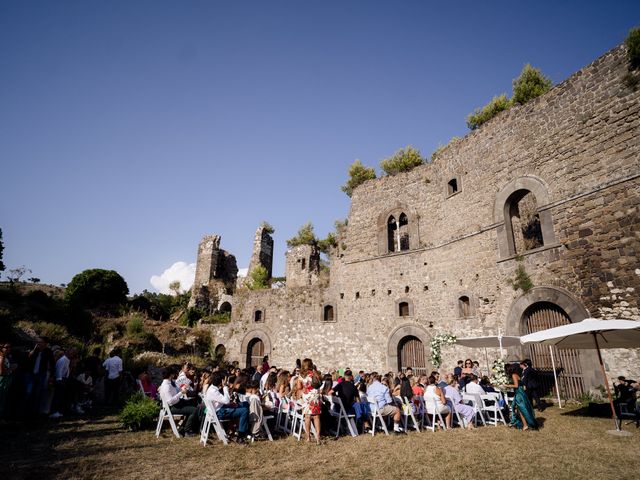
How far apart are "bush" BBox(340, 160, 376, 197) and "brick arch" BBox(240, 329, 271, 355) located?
8815mm

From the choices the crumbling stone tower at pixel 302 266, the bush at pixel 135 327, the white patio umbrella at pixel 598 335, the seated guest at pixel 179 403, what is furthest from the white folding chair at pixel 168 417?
the crumbling stone tower at pixel 302 266

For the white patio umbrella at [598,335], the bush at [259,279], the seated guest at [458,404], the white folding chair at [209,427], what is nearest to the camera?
the white folding chair at [209,427]

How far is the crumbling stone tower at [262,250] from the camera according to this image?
27.5m

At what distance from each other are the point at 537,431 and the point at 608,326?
8.29 feet

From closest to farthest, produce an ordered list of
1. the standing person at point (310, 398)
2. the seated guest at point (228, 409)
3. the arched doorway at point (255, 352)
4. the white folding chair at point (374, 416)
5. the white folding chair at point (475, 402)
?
the seated guest at point (228, 409) → the standing person at point (310, 398) → the white folding chair at point (374, 416) → the white folding chair at point (475, 402) → the arched doorway at point (255, 352)

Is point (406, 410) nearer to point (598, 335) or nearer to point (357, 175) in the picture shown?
point (598, 335)

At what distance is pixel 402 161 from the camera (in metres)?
17.5

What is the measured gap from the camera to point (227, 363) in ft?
64.4

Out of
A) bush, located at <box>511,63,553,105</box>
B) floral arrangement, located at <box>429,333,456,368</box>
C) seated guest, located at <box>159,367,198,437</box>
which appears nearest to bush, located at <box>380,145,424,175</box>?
bush, located at <box>511,63,553,105</box>

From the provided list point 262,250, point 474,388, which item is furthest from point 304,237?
point 474,388

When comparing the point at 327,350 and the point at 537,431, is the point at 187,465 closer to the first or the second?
the point at 537,431

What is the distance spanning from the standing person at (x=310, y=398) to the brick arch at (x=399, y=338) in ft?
25.4

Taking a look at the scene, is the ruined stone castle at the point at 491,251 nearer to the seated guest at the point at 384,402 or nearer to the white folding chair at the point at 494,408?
the white folding chair at the point at 494,408

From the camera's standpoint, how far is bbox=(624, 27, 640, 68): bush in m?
9.66
